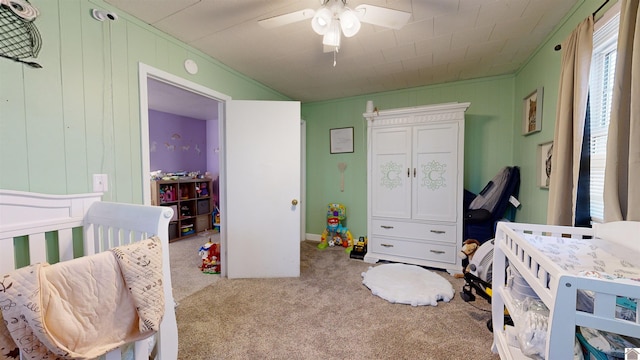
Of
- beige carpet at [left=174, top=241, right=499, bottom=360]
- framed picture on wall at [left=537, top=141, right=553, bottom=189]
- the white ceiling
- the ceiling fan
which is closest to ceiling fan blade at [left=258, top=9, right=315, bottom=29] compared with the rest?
the ceiling fan

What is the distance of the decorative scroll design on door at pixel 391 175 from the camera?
2708mm

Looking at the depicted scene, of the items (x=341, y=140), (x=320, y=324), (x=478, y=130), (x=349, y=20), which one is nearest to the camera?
(x=349, y=20)

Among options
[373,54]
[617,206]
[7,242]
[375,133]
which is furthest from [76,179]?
[617,206]

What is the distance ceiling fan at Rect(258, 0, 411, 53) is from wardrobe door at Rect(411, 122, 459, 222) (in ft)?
4.80

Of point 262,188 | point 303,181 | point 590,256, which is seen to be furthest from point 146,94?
point 590,256

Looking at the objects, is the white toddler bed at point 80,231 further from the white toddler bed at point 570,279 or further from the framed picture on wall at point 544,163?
the framed picture on wall at point 544,163

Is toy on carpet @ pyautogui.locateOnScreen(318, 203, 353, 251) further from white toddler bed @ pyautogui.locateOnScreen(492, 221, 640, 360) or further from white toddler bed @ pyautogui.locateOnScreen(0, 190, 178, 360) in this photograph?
white toddler bed @ pyautogui.locateOnScreen(0, 190, 178, 360)

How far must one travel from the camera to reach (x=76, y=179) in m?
1.42

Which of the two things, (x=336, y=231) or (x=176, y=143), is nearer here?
(x=336, y=231)

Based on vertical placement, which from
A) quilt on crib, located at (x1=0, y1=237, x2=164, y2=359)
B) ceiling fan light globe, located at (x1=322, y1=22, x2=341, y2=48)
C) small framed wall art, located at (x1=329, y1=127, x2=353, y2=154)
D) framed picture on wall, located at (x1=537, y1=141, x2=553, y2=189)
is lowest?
quilt on crib, located at (x1=0, y1=237, x2=164, y2=359)

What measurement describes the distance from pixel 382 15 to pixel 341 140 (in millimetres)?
2246

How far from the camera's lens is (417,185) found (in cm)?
262

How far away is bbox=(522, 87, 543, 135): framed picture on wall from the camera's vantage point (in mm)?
2006

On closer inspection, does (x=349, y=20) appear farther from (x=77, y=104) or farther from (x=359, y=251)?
(x=359, y=251)
